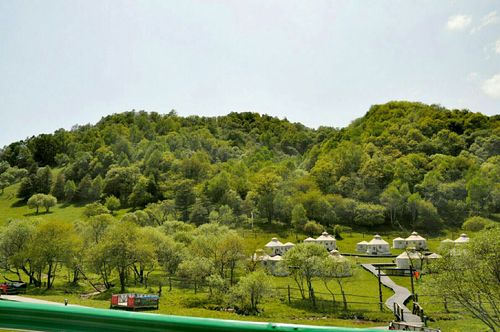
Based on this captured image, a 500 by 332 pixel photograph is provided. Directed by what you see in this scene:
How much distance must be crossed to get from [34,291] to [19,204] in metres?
69.7

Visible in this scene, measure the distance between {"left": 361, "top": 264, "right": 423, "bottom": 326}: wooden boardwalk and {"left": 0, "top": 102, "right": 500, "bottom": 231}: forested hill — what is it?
26.1 meters

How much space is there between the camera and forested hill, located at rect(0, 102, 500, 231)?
264 ft

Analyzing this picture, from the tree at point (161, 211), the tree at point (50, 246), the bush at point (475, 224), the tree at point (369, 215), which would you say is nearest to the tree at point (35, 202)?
the tree at point (161, 211)

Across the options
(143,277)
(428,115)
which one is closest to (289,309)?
(143,277)

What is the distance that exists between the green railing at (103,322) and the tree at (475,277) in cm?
2348

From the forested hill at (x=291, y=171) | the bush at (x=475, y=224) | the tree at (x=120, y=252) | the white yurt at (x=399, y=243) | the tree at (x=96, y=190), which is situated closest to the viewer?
the tree at (x=120, y=252)

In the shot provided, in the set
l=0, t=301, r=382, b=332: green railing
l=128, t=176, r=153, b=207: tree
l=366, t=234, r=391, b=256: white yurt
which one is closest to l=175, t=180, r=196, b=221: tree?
l=128, t=176, r=153, b=207: tree

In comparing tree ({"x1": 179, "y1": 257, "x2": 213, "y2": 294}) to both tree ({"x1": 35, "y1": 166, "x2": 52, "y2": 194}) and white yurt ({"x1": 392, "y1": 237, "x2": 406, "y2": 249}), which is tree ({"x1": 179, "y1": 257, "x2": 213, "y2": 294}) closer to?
white yurt ({"x1": 392, "y1": 237, "x2": 406, "y2": 249})

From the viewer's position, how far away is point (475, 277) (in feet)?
75.0

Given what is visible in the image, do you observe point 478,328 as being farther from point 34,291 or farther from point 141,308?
point 34,291

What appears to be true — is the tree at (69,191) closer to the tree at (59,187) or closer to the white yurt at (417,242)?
the tree at (59,187)

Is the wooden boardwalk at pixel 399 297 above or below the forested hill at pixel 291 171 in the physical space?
below

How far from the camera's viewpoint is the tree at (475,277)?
22.0 m

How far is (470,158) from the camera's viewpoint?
10056 cm
